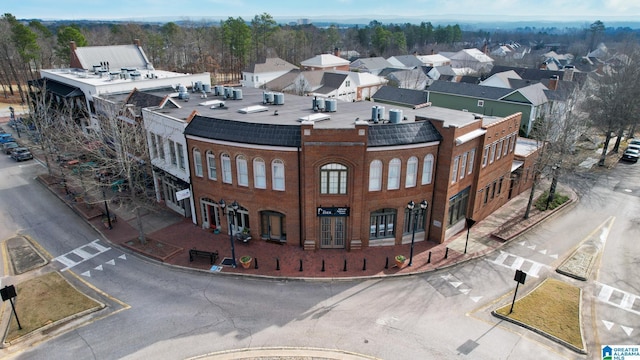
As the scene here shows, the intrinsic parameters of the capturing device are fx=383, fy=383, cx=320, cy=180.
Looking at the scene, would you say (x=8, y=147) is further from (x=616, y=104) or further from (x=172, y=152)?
(x=616, y=104)

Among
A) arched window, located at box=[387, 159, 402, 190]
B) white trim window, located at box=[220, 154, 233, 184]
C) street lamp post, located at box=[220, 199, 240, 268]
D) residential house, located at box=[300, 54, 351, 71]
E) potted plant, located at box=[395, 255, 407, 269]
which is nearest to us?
street lamp post, located at box=[220, 199, 240, 268]

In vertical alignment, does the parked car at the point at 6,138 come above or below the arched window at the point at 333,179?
below

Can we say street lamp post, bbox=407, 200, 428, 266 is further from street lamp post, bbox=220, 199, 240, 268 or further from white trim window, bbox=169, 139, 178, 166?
white trim window, bbox=169, 139, 178, 166

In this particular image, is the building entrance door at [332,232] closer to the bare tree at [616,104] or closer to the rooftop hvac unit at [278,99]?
the rooftop hvac unit at [278,99]

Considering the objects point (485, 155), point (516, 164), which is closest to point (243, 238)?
point (485, 155)

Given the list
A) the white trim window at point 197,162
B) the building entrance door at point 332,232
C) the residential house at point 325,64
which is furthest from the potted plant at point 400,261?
the residential house at point 325,64

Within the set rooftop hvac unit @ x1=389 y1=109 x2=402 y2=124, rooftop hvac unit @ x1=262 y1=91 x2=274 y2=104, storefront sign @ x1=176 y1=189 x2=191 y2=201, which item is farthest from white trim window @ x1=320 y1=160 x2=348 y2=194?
rooftop hvac unit @ x1=262 y1=91 x2=274 y2=104
